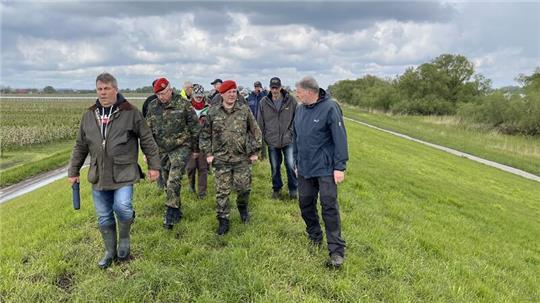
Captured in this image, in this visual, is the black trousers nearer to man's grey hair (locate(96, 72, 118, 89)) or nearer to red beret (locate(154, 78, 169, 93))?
red beret (locate(154, 78, 169, 93))

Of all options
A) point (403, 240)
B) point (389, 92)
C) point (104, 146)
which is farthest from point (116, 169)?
point (389, 92)

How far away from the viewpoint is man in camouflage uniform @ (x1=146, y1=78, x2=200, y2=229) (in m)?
6.50

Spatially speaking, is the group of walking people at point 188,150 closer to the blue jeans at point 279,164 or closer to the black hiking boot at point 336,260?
the black hiking boot at point 336,260

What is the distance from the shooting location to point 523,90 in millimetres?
51438

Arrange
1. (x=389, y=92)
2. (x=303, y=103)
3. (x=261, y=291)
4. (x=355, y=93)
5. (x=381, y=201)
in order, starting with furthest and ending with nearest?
(x=355, y=93) < (x=389, y=92) < (x=381, y=201) < (x=303, y=103) < (x=261, y=291)

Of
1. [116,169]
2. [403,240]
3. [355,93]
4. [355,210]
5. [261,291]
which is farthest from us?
[355,93]

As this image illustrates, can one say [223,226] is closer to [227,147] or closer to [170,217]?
[170,217]

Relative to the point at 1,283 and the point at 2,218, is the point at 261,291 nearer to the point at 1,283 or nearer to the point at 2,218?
the point at 1,283

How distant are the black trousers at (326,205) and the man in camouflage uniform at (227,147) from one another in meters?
1.13

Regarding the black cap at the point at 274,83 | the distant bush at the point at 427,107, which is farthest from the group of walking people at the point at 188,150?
the distant bush at the point at 427,107

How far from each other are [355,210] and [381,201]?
1.94 meters

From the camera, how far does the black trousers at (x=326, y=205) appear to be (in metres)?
5.17

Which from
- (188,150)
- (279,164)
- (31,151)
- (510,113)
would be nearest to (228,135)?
(188,150)

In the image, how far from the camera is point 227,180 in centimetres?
629
